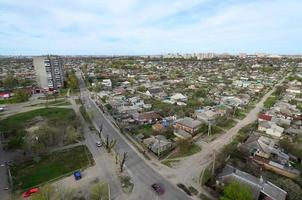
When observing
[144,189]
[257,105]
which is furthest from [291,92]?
[144,189]

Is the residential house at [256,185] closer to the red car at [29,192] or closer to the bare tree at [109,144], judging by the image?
the bare tree at [109,144]

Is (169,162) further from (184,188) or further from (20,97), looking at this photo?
(20,97)

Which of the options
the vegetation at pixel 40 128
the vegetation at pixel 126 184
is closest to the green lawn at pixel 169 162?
the vegetation at pixel 126 184

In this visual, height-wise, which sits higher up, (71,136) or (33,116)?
(71,136)

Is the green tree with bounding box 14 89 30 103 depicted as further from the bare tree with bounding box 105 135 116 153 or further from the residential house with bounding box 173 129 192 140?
the residential house with bounding box 173 129 192 140

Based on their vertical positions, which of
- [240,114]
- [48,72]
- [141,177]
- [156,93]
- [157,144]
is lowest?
[141,177]

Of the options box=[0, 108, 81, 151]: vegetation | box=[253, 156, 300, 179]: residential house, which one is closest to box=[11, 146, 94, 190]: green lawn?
box=[0, 108, 81, 151]: vegetation

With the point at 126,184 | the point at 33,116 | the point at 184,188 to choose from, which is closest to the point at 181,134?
the point at 184,188

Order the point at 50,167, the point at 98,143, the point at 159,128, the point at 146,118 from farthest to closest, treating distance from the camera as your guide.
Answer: the point at 146,118, the point at 159,128, the point at 98,143, the point at 50,167
